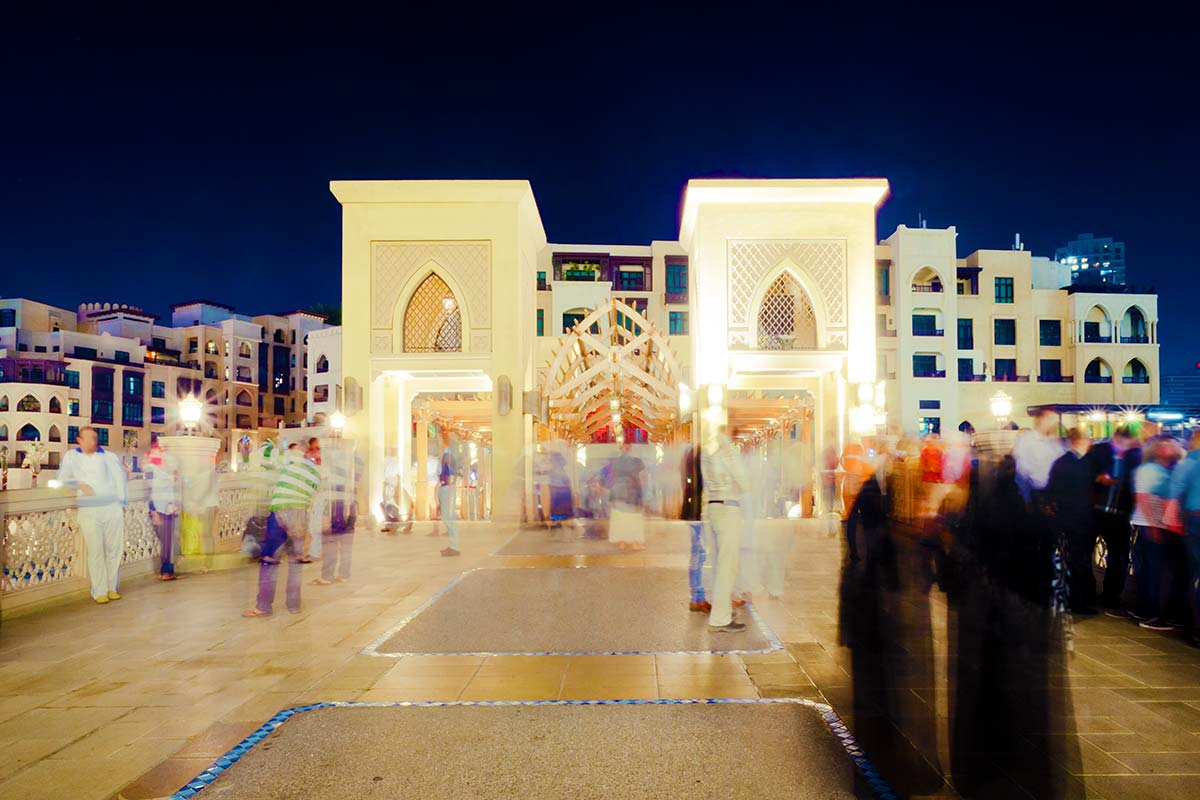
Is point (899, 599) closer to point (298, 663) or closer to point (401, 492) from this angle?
point (298, 663)

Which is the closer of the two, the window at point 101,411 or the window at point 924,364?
the window at point 924,364

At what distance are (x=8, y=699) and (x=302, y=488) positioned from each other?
304 centimetres

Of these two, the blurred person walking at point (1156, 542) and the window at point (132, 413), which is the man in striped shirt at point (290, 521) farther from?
the window at point (132, 413)

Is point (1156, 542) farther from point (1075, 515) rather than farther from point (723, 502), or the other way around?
point (723, 502)

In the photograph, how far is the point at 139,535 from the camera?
10.2 m

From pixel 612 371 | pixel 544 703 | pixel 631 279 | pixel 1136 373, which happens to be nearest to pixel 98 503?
pixel 544 703

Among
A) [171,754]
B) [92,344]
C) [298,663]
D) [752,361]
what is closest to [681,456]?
[752,361]

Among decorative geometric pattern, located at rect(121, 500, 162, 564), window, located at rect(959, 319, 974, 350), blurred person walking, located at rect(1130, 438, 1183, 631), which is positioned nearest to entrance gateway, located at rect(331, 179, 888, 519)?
decorative geometric pattern, located at rect(121, 500, 162, 564)

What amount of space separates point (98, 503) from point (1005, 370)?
133 ft

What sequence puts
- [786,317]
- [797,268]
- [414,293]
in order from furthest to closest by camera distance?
[786,317] < [414,293] < [797,268]

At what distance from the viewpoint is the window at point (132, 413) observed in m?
59.7

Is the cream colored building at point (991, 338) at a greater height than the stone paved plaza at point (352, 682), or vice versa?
the cream colored building at point (991, 338)

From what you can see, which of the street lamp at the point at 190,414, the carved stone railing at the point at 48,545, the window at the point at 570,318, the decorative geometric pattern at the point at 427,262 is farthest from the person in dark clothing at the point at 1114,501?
the window at the point at 570,318

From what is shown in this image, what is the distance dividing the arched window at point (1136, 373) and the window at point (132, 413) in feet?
202
